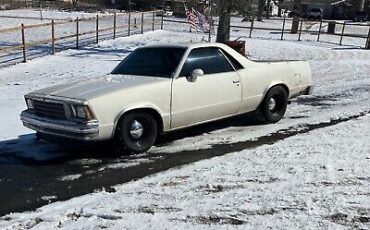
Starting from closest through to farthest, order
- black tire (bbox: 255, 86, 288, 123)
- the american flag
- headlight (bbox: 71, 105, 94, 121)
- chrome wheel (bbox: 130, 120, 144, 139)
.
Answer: headlight (bbox: 71, 105, 94, 121) < chrome wheel (bbox: 130, 120, 144, 139) < black tire (bbox: 255, 86, 288, 123) < the american flag

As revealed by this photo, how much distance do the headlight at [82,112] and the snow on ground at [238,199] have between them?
112cm

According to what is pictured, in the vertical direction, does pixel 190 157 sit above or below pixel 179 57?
below

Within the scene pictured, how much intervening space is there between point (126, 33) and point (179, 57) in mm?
21301

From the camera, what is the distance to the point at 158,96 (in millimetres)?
6480

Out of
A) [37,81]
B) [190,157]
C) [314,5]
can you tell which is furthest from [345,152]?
[314,5]

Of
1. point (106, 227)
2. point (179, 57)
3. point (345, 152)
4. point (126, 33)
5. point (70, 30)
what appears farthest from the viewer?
point (70, 30)

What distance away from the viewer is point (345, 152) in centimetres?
623

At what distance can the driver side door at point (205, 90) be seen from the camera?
266 inches

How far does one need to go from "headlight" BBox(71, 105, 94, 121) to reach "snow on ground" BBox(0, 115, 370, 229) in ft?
3.67

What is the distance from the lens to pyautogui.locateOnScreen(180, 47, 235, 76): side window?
702 cm

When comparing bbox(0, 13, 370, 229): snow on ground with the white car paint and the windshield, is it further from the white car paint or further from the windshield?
the windshield

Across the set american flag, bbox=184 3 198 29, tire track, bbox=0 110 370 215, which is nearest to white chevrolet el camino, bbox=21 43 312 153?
tire track, bbox=0 110 370 215

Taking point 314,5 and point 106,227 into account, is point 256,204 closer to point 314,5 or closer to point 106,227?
point 106,227

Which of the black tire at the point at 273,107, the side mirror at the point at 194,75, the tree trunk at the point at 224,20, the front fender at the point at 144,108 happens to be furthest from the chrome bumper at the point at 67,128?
the tree trunk at the point at 224,20
